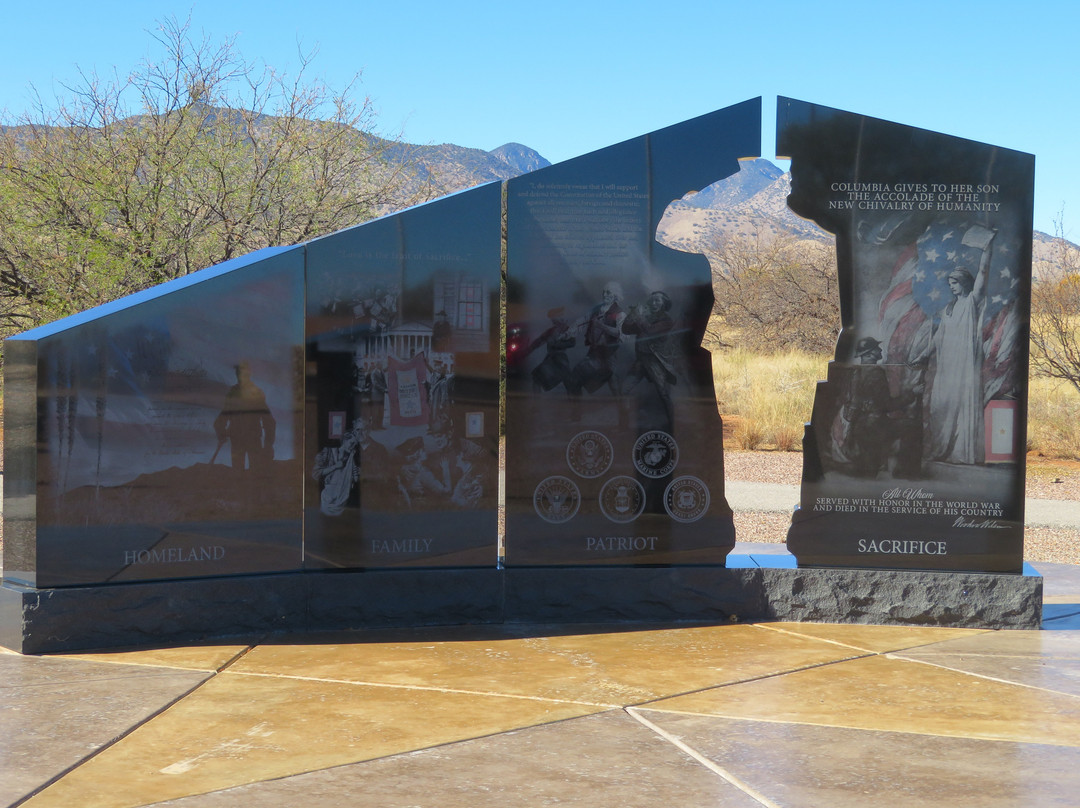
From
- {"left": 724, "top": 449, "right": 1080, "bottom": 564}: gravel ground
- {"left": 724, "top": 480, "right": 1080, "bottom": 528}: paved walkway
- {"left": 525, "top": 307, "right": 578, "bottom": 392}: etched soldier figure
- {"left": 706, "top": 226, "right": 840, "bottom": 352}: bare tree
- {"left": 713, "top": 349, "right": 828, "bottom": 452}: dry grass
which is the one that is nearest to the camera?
{"left": 525, "top": 307, "right": 578, "bottom": 392}: etched soldier figure

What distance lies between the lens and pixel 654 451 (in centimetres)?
686

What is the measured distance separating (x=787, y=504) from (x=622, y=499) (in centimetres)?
626

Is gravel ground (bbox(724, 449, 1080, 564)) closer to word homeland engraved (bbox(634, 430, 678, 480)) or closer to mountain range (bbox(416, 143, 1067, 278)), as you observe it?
mountain range (bbox(416, 143, 1067, 278))

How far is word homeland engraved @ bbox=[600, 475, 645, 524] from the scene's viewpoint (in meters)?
6.88

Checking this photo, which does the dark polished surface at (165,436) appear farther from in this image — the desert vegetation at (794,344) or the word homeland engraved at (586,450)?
the desert vegetation at (794,344)

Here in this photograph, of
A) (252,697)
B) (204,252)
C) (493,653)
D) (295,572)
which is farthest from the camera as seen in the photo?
(204,252)

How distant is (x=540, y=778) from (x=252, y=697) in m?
1.67

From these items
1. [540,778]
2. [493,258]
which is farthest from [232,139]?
[540,778]

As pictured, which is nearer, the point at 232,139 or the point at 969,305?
the point at 969,305

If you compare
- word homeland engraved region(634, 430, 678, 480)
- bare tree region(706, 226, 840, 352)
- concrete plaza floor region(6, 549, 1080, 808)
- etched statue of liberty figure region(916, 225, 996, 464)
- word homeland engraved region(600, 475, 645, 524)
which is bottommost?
concrete plaza floor region(6, 549, 1080, 808)

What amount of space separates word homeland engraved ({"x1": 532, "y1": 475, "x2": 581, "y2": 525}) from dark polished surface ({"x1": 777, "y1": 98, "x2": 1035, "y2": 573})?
1424 mm

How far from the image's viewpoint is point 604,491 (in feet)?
22.6

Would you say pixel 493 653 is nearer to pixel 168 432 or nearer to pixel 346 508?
pixel 346 508

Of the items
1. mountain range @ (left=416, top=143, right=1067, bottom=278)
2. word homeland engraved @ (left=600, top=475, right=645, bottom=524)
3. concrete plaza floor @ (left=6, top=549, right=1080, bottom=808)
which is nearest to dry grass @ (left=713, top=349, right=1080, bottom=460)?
mountain range @ (left=416, top=143, right=1067, bottom=278)
